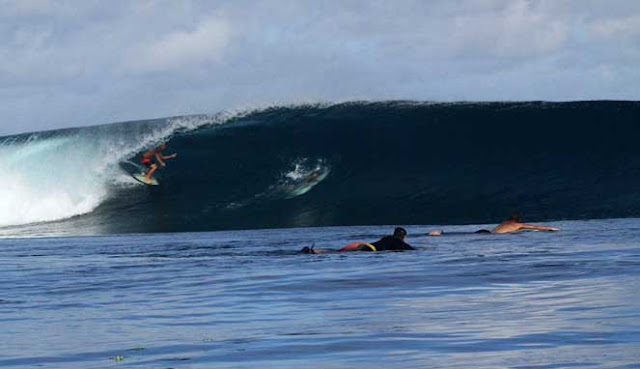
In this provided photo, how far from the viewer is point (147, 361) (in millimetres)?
5840

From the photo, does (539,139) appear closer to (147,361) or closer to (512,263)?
(512,263)

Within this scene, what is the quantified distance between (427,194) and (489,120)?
19.8ft

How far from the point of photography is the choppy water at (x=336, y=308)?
5.81 meters

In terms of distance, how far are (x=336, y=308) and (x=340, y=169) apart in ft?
69.4

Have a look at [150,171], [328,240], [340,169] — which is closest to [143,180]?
[150,171]

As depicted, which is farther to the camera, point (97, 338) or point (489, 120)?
point (489, 120)

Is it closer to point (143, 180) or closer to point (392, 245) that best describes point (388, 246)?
point (392, 245)

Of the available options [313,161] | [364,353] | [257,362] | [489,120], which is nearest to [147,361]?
[257,362]

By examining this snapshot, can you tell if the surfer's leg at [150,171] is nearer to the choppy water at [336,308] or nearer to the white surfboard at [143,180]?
the white surfboard at [143,180]

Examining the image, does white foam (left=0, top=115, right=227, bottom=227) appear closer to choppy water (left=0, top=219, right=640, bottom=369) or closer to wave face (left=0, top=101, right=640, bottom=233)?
wave face (left=0, top=101, right=640, bottom=233)

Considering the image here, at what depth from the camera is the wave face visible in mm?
25516

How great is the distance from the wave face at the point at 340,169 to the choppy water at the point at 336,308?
10.1 metres

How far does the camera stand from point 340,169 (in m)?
29.3

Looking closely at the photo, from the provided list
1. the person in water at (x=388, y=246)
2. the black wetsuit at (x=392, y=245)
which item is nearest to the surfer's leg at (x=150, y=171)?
the person in water at (x=388, y=246)
